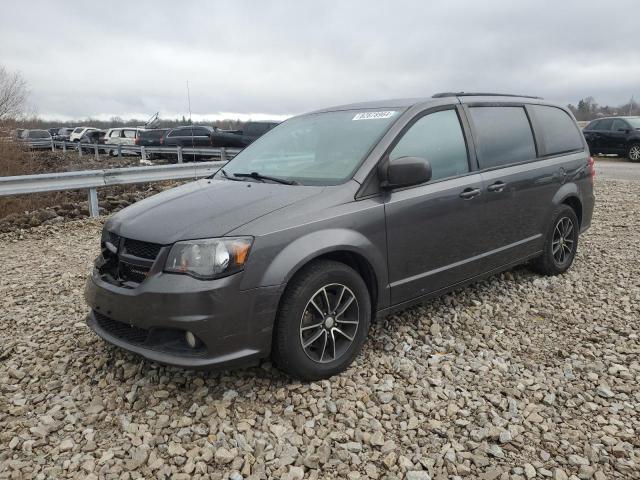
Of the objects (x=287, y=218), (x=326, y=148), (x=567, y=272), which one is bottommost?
(x=567, y=272)

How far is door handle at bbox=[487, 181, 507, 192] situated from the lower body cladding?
2107 mm

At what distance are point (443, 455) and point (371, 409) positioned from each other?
0.50 metres

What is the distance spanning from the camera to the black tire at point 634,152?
60.8ft

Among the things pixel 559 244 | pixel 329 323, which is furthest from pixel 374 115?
pixel 559 244

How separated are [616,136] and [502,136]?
17.4 m

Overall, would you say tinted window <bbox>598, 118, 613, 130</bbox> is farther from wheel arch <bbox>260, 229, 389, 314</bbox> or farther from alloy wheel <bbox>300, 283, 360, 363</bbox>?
alloy wheel <bbox>300, 283, 360, 363</bbox>

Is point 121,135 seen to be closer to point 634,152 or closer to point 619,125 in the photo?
point 619,125

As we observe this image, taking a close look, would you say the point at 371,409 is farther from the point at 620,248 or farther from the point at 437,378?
the point at 620,248

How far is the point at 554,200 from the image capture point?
4863 mm

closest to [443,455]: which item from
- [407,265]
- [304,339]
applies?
[304,339]

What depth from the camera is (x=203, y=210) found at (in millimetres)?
3174

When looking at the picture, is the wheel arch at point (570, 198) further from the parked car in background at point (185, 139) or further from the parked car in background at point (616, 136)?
the parked car in background at point (185, 139)

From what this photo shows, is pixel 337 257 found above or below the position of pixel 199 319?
above

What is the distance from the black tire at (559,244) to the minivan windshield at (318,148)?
2.15 m
